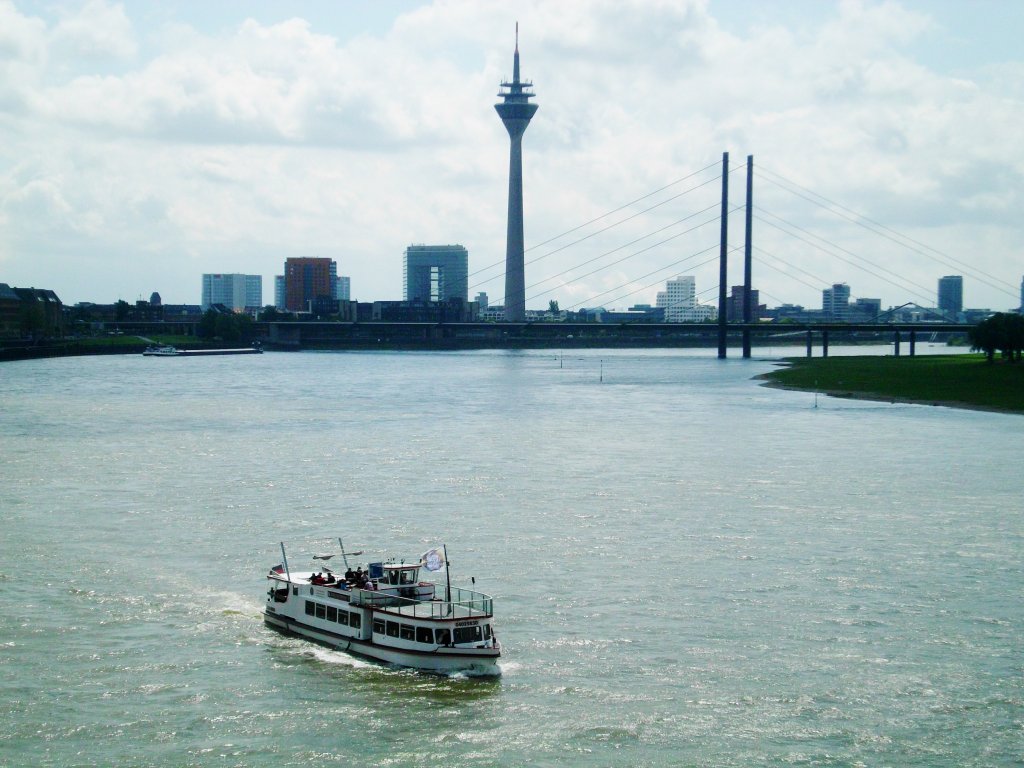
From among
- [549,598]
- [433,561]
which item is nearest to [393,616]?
[433,561]

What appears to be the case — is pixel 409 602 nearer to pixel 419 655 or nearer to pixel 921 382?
pixel 419 655

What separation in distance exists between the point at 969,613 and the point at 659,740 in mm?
10259

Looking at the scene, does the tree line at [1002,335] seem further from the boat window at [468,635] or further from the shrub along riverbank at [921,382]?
the boat window at [468,635]

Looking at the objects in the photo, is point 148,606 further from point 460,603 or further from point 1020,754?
point 1020,754

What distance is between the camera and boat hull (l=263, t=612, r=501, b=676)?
24484 millimetres

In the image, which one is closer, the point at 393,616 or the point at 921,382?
the point at 393,616

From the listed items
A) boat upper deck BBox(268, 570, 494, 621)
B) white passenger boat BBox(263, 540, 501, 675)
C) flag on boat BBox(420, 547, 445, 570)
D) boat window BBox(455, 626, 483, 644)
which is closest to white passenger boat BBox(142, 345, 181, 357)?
white passenger boat BBox(263, 540, 501, 675)

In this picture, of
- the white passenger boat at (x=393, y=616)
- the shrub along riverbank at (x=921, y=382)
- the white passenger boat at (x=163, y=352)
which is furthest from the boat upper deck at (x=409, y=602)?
the white passenger boat at (x=163, y=352)

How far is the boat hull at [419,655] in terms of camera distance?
24.5m

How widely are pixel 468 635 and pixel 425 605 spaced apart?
204 cm

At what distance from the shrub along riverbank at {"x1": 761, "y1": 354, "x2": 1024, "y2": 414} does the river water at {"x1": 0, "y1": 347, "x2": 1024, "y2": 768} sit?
85.4ft

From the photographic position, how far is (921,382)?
104 meters

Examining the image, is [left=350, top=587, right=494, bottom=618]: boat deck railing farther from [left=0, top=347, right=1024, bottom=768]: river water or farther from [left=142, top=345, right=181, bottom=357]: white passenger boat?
[left=142, top=345, right=181, bottom=357]: white passenger boat

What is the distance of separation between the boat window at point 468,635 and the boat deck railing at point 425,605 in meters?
0.51
